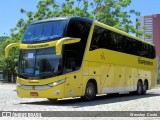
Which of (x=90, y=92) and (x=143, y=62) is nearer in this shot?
(x=90, y=92)

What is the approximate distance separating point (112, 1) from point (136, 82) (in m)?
14.3

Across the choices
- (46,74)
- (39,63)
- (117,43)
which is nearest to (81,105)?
(46,74)

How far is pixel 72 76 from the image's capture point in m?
17.5

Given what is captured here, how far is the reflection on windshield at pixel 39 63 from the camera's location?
16.9 metres

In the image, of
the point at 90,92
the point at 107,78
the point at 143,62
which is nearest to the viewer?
the point at 90,92

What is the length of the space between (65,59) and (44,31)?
189 centimetres

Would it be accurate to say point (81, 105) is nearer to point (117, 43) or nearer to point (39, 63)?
point (39, 63)

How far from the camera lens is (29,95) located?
17438mm

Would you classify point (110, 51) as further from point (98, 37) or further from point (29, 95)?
point (29, 95)

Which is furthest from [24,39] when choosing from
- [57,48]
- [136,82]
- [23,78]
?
[136,82]

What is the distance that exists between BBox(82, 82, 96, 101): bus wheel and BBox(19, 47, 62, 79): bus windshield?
2821 mm

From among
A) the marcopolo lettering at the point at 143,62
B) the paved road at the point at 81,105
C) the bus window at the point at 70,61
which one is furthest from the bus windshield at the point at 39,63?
Result: the marcopolo lettering at the point at 143,62

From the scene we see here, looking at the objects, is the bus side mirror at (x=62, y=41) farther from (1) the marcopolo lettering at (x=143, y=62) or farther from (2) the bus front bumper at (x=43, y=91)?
(1) the marcopolo lettering at (x=143, y=62)

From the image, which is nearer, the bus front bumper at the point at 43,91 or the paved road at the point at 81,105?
the paved road at the point at 81,105
